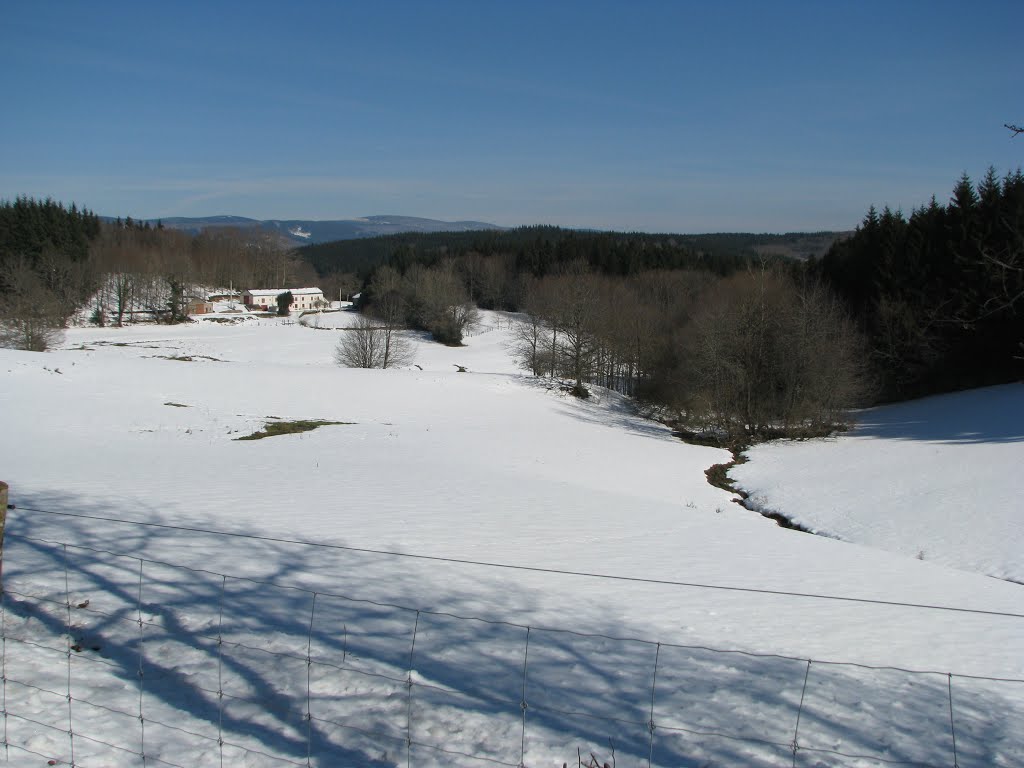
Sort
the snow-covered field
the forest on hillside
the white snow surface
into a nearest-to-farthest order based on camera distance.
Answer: the snow-covered field, the white snow surface, the forest on hillside

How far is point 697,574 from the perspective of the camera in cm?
1030

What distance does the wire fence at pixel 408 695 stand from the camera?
4.78m

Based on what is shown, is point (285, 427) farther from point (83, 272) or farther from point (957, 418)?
point (83, 272)

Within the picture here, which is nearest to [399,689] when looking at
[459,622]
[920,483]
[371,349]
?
[459,622]

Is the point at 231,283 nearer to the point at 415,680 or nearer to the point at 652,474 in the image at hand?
the point at 652,474

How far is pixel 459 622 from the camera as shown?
712cm

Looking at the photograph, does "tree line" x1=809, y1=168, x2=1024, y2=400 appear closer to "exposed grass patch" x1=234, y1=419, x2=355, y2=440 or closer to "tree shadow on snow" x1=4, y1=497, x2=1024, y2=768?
"exposed grass patch" x1=234, y1=419, x2=355, y2=440

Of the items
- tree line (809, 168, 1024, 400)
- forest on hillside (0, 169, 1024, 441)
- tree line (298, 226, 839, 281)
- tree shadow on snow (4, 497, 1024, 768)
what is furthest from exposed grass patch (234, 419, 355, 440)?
tree line (298, 226, 839, 281)

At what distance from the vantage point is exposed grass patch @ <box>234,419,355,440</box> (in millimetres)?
21669

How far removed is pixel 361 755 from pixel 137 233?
13486 centimetres

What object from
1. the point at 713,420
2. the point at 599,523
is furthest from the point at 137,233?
the point at 599,523

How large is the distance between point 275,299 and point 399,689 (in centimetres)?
10244

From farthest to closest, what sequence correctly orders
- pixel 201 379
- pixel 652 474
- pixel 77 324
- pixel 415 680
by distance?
pixel 77 324, pixel 201 379, pixel 652 474, pixel 415 680

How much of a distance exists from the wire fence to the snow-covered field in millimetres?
25
